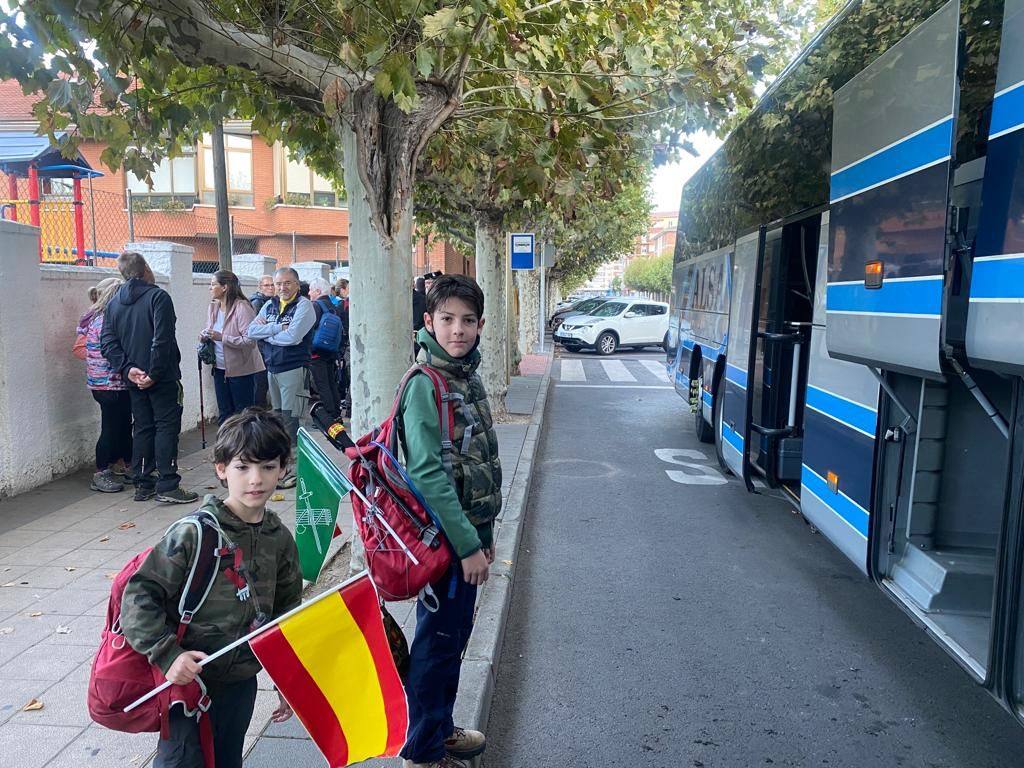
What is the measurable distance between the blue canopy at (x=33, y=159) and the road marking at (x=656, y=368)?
12.6 meters

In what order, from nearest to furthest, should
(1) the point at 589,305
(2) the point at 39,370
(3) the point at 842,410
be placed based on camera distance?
1. (3) the point at 842,410
2. (2) the point at 39,370
3. (1) the point at 589,305

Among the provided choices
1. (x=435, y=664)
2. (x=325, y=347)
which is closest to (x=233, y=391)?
(x=325, y=347)

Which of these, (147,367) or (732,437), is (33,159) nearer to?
(147,367)

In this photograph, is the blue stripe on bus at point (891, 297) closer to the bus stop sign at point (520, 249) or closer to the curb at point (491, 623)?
the curb at point (491, 623)

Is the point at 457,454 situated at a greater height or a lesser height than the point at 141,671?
greater

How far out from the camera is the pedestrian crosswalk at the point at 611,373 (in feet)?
57.8

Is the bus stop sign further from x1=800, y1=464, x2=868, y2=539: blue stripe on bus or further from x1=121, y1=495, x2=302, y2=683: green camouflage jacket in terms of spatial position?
x1=121, y1=495, x2=302, y2=683: green camouflage jacket

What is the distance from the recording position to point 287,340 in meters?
6.80

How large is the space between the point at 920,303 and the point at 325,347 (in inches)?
251

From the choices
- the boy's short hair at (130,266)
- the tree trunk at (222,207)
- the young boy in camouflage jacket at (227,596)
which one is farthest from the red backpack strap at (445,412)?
the tree trunk at (222,207)

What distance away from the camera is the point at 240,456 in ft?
7.06

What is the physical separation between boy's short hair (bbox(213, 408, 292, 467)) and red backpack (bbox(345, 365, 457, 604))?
318 mm

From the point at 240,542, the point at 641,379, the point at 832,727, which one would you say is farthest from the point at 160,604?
the point at 641,379

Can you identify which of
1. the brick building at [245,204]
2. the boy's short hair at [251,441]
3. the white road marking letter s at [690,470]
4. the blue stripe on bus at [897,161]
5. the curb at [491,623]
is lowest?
the white road marking letter s at [690,470]
